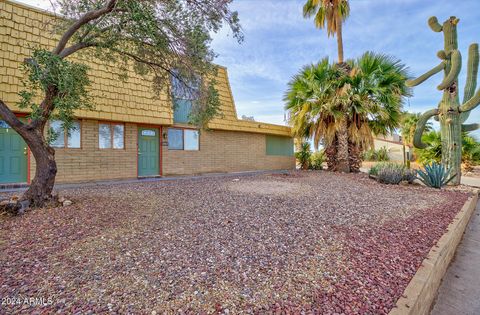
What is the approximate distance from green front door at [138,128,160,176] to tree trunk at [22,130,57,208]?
5.28 metres

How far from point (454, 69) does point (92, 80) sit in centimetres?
1225

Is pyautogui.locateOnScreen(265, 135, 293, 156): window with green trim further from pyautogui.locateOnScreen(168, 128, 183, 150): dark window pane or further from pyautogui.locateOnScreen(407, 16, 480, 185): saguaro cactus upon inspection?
pyautogui.locateOnScreen(407, 16, 480, 185): saguaro cactus

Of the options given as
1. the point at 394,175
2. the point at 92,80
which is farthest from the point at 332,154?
the point at 92,80

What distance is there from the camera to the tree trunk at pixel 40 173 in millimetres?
4375

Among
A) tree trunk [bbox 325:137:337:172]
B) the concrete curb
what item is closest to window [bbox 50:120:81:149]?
the concrete curb

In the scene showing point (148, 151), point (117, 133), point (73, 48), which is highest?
point (73, 48)

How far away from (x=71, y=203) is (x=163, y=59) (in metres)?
3.58

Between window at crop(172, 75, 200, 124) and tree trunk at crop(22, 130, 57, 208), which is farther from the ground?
window at crop(172, 75, 200, 124)

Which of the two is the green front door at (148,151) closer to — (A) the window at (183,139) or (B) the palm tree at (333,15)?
(A) the window at (183,139)

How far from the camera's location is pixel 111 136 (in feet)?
29.9

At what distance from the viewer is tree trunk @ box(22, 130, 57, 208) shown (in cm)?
438

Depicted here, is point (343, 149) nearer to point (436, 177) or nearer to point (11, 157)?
point (436, 177)

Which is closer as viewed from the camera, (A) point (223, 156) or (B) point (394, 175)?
(B) point (394, 175)

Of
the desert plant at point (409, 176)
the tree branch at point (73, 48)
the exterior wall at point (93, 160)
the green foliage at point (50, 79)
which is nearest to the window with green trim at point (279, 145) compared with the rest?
the desert plant at point (409, 176)
